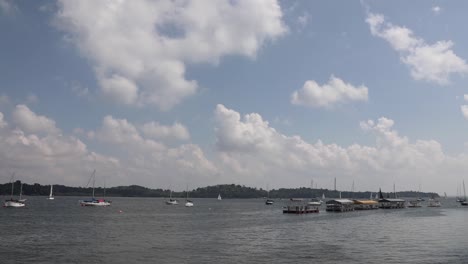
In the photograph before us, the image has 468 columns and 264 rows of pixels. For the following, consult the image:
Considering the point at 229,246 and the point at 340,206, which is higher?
the point at 340,206

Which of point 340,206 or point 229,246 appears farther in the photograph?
point 340,206

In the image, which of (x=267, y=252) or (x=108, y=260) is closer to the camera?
(x=108, y=260)

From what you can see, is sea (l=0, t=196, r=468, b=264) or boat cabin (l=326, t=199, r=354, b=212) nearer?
sea (l=0, t=196, r=468, b=264)

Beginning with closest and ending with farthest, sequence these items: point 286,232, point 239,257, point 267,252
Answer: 1. point 239,257
2. point 267,252
3. point 286,232

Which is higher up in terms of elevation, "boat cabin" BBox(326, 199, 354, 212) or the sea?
"boat cabin" BBox(326, 199, 354, 212)

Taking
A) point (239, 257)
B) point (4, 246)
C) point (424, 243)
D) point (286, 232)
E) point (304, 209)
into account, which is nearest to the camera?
point (239, 257)

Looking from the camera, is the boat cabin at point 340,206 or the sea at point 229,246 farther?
the boat cabin at point 340,206

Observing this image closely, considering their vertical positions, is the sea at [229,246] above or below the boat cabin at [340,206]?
below

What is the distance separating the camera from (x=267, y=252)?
64938mm

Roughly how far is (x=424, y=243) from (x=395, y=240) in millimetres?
5734

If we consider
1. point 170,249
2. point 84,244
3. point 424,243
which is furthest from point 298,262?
point 84,244

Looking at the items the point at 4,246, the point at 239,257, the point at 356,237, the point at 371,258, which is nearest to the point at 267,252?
the point at 239,257

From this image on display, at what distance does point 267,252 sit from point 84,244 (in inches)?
1231

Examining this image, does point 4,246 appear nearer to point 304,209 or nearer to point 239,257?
point 239,257
